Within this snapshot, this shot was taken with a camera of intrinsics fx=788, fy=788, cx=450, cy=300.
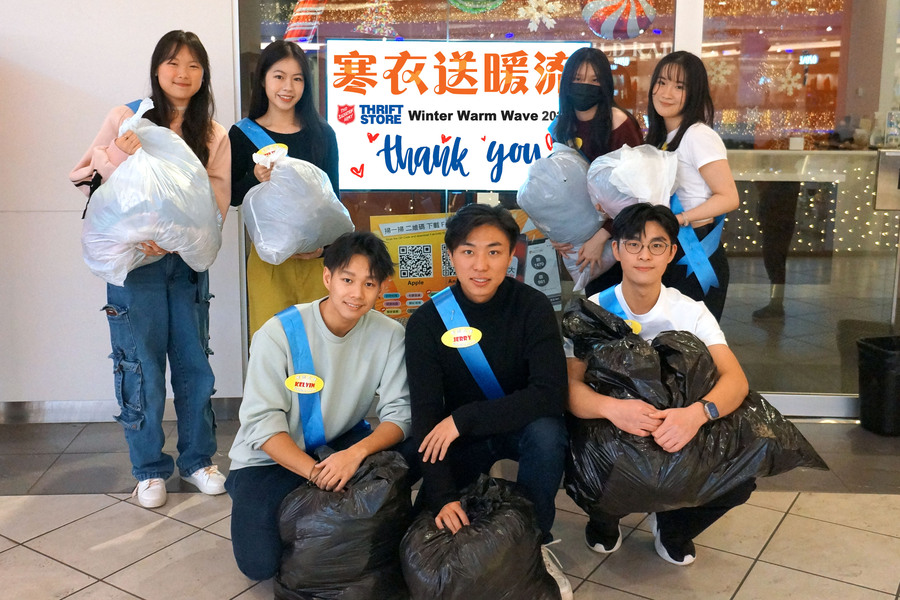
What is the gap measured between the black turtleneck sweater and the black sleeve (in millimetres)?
884

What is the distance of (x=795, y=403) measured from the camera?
11.3ft

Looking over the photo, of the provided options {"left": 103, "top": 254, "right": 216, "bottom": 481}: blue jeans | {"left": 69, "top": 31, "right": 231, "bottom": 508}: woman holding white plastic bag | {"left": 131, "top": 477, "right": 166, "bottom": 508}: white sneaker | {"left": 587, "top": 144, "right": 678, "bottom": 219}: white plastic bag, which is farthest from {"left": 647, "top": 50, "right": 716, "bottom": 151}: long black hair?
{"left": 131, "top": 477, "right": 166, "bottom": 508}: white sneaker

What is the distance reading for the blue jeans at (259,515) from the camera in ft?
6.46

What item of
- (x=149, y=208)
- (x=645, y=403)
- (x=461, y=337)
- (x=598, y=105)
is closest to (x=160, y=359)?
(x=149, y=208)

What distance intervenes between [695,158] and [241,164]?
1.46 metres

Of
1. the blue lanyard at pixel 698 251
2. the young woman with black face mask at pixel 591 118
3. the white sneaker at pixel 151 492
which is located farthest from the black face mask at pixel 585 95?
the white sneaker at pixel 151 492

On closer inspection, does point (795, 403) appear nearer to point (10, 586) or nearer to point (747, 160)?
point (747, 160)

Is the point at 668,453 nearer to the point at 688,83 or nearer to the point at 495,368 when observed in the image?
the point at 495,368

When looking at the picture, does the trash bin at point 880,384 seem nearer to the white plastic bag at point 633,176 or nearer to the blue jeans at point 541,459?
the white plastic bag at point 633,176

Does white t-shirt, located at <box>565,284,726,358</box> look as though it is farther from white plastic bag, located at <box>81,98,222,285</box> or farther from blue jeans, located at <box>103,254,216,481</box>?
blue jeans, located at <box>103,254,216,481</box>

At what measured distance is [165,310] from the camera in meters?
2.49

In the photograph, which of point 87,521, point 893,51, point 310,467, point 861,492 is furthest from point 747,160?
point 87,521

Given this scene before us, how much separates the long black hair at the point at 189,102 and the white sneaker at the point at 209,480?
102cm

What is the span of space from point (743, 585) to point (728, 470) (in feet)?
1.22
